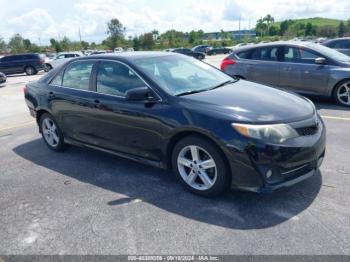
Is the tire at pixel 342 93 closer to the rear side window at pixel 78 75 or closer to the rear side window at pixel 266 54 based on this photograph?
the rear side window at pixel 266 54

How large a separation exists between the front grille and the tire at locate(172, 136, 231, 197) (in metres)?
0.82

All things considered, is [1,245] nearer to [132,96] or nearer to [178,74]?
[132,96]

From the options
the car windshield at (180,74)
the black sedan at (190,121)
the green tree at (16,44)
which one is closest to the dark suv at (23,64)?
A: the black sedan at (190,121)

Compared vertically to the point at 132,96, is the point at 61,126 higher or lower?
lower

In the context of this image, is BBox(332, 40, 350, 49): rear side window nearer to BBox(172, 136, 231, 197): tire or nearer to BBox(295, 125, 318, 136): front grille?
BBox(295, 125, 318, 136): front grille

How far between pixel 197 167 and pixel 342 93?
5.45 metres

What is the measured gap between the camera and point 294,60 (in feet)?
26.5

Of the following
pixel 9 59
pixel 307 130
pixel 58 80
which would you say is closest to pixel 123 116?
pixel 58 80

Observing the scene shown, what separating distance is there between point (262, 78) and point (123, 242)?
650 centimetres

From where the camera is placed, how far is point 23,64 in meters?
25.0

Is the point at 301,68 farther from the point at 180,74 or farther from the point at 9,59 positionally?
the point at 9,59

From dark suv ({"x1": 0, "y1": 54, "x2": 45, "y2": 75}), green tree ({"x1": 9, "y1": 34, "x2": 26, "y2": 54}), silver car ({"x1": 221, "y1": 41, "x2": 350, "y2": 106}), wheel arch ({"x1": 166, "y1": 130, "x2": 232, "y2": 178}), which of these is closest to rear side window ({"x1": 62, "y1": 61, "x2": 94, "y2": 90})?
wheel arch ({"x1": 166, "y1": 130, "x2": 232, "y2": 178})

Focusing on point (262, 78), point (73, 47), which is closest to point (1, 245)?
point (262, 78)

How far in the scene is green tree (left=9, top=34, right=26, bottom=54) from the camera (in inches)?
2790
